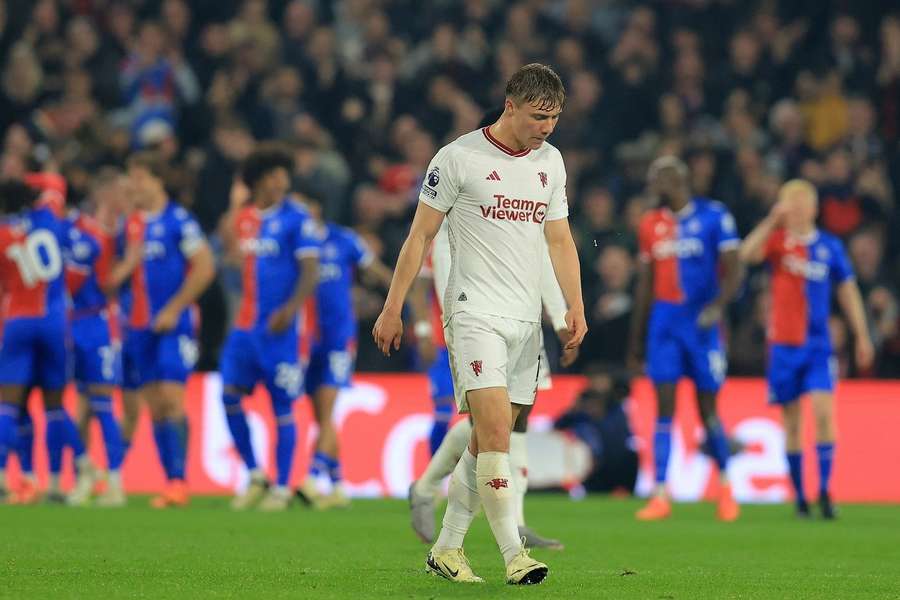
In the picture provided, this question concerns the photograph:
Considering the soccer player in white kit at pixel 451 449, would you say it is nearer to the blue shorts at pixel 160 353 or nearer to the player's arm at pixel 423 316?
the player's arm at pixel 423 316

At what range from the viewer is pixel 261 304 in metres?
12.4

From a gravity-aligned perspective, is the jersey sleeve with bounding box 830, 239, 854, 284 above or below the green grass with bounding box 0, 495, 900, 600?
above

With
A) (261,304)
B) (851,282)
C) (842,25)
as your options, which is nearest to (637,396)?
(851,282)

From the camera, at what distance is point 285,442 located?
1259cm

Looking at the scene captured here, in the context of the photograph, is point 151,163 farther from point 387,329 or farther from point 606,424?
point 387,329

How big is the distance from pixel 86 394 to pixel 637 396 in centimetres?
534

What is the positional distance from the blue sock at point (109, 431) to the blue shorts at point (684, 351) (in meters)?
4.38

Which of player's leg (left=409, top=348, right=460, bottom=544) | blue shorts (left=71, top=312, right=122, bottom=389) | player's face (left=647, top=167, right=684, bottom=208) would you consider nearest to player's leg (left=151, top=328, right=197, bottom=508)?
blue shorts (left=71, top=312, right=122, bottom=389)

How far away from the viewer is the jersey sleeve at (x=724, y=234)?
12089 mm

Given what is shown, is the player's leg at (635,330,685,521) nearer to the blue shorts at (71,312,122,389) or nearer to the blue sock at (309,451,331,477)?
the blue sock at (309,451,331,477)

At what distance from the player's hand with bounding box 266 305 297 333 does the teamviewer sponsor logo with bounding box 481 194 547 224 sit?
5.61 m

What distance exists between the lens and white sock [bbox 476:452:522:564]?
6.48m

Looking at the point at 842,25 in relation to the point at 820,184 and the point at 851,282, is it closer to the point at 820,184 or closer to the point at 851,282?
the point at 820,184

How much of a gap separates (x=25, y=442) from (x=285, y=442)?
2.29 metres
